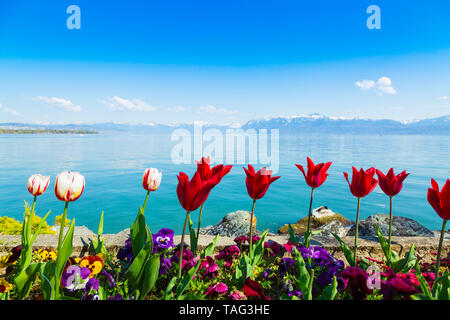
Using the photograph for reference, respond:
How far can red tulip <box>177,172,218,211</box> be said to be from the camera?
156cm

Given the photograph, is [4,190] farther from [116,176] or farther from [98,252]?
[98,252]

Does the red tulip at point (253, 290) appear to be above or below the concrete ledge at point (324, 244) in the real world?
above

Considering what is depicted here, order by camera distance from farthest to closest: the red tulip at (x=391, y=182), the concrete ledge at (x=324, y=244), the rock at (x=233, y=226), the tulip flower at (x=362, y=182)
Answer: the rock at (x=233, y=226) < the concrete ledge at (x=324, y=244) < the red tulip at (x=391, y=182) < the tulip flower at (x=362, y=182)

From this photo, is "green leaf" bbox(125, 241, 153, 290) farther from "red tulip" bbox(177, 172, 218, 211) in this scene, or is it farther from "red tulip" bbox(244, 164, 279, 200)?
"red tulip" bbox(244, 164, 279, 200)

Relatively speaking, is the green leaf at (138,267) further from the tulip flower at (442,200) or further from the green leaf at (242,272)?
the tulip flower at (442,200)

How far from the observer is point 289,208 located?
13.3 metres

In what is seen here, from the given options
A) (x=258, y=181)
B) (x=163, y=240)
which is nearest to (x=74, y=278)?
(x=163, y=240)

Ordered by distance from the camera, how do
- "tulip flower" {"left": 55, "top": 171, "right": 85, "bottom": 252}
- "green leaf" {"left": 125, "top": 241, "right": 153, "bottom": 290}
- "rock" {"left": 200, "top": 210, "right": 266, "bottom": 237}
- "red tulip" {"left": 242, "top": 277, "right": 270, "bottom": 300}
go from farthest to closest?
1. "rock" {"left": 200, "top": 210, "right": 266, "bottom": 237}
2. "green leaf" {"left": 125, "top": 241, "right": 153, "bottom": 290}
3. "red tulip" {"left": 242, "top": 277, "right": 270, "bottom": 300}
4. "tulip flower" {"left": 55, "top": 171, "right": 85, "bottom": 252}

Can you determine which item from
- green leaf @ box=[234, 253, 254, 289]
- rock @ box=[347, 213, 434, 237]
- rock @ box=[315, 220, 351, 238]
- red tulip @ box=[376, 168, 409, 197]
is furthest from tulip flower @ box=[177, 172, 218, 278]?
rock @ box=[315, 220, 351, 238]

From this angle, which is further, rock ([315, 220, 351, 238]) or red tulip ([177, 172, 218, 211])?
rock ([315, 220, 351, 238])

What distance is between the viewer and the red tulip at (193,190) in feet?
5.11

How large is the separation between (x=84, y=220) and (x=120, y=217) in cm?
196

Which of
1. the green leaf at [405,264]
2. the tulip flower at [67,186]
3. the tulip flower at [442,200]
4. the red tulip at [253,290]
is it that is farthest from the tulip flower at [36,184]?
the green leaf at [405,264]
